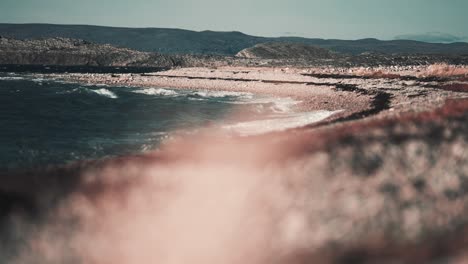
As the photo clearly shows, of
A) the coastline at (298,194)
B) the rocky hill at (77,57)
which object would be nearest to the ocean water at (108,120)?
the coastline at (298,194)

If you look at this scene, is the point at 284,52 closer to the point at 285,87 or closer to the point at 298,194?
the point at 285,87

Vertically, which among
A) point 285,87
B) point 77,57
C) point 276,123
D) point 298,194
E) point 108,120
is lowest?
point 108,120

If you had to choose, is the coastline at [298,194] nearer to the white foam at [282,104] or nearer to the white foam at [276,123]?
the white foam at [276,123]

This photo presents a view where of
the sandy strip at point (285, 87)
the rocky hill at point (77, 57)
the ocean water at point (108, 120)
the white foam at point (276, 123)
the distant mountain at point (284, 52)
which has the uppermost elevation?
the distant mountain at point (284, 52)

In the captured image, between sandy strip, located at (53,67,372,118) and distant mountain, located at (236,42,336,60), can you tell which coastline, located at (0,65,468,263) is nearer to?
sandy strip, located at (53,67,372,118)

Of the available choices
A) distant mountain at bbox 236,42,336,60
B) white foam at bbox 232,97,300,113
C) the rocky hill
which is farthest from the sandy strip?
distant mountain at bbox 236,42,336,60

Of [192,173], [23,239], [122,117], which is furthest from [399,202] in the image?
[122,117]

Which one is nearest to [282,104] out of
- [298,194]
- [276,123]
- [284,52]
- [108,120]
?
[276,123]

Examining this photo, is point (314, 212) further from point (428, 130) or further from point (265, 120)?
point (265, 120)
